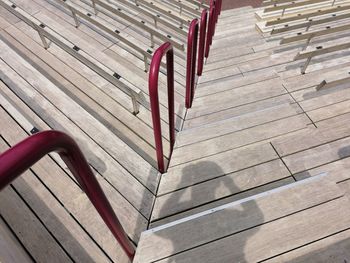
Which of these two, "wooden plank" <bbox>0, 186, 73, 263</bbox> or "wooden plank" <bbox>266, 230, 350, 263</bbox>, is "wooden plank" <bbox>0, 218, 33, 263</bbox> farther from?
"wooden plank" <bbox>266, 230, 350, 263</bbox>

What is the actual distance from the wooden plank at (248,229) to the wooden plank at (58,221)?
38cm

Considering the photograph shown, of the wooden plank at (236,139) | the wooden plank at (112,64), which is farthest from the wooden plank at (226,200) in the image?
the wooden plank at (112,64)

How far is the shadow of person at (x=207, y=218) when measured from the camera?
1.64 m

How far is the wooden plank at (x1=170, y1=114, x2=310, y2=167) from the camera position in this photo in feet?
7.10

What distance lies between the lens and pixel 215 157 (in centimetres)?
214

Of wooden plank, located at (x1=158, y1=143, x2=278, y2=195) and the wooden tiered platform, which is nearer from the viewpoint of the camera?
the wooden tiered platform

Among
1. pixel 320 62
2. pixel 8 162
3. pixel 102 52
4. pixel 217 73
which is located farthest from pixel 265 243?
pixel 102 52

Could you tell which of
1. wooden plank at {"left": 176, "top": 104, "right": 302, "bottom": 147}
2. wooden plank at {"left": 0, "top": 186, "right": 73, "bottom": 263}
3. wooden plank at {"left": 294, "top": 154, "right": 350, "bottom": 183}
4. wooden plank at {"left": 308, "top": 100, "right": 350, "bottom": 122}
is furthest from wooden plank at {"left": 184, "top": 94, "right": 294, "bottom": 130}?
wooden plank at {"left": 0, "top": 186, "right": 73, "bottom": 263}

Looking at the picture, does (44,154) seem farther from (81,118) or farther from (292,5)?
(292,5)

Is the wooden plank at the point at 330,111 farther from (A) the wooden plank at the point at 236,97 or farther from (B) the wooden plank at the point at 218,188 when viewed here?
(B) the wooden plank at the point at 218,188

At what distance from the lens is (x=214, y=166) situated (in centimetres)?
209

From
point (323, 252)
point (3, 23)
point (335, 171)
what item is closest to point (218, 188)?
point (323, 252)

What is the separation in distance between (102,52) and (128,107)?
4.17 feet

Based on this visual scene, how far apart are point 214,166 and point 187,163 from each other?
241mm
